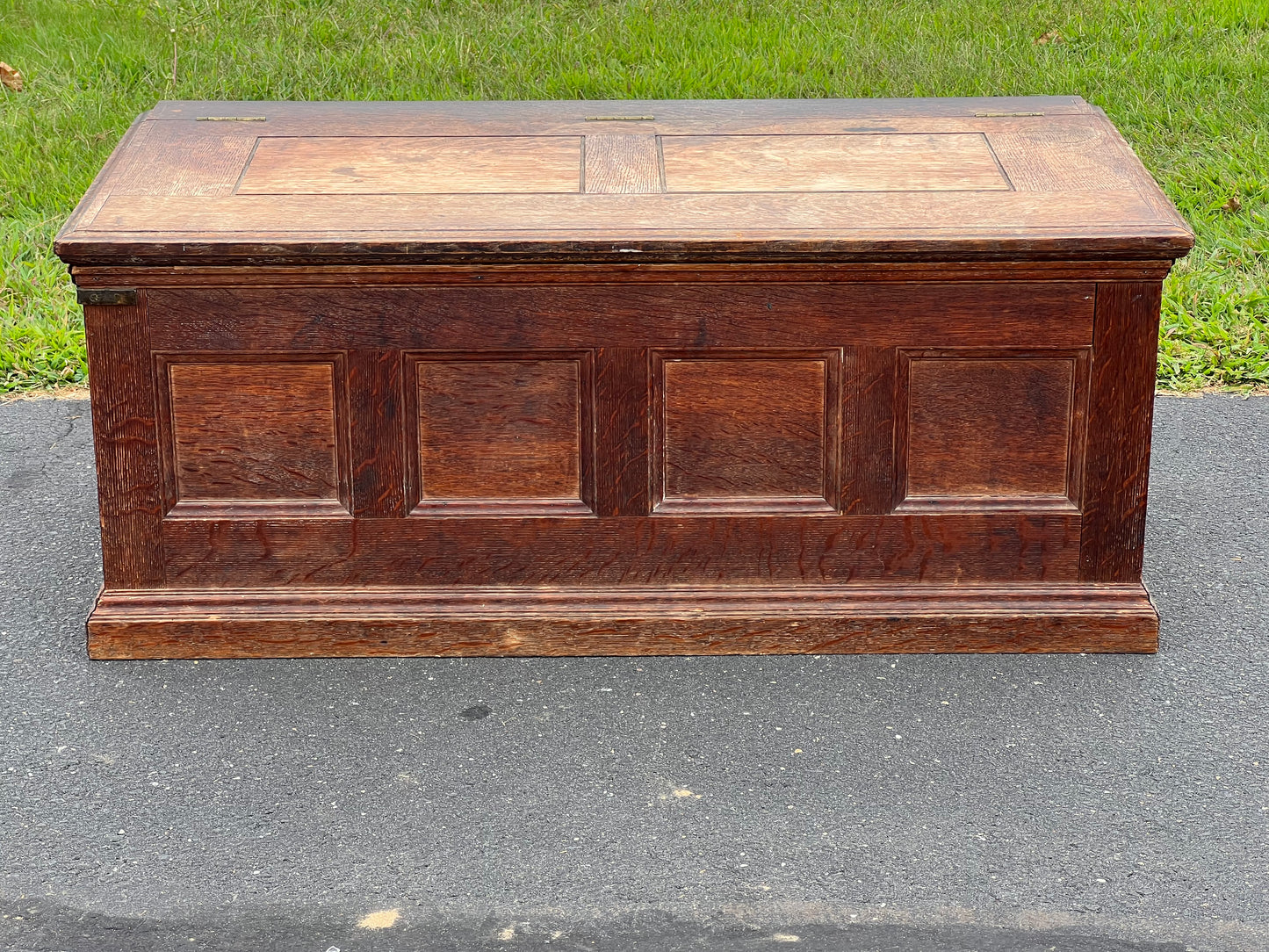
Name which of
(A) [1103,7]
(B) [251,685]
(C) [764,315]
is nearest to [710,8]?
(A) [1103,7]

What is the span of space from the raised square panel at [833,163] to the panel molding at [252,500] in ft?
2.60

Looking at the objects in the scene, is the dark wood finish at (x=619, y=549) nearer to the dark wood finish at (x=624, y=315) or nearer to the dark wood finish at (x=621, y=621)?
the dark wood finish at (x=621, y=621)

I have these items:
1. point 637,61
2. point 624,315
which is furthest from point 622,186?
point 637,61

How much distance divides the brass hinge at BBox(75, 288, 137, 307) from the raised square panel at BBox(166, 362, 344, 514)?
159 mm

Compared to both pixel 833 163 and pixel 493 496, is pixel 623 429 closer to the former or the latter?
pixel 493 496

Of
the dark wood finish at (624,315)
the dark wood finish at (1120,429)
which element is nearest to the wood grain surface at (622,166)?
the dark wood finish at (624,315)

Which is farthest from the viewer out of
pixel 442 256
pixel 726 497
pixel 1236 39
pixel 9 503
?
pixel 1236 39

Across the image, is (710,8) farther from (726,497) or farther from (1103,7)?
(726,497)

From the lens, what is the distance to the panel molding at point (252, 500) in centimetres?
317

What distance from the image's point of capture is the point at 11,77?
645 cm

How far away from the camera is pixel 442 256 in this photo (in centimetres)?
306

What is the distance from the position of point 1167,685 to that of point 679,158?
4.85ft

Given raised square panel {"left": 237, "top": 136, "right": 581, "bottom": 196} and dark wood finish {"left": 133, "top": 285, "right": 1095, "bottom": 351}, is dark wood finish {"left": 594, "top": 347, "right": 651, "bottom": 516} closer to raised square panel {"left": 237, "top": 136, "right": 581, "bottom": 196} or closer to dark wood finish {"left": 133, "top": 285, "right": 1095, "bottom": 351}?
dark wood finish {"left": 133, "top": 285, "right": 1095, "bottom": 351}

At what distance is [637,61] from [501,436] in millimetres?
3480
